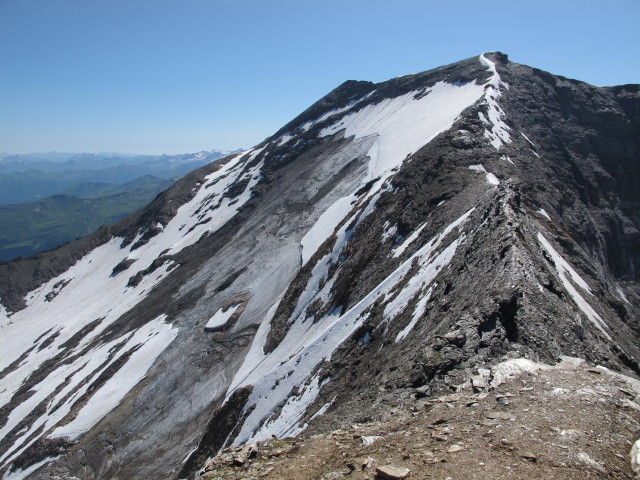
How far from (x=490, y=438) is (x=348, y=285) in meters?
25.3

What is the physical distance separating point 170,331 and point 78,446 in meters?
16.2

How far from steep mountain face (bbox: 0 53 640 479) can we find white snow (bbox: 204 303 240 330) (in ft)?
1.45

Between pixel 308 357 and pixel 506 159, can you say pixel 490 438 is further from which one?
pixel 506 159

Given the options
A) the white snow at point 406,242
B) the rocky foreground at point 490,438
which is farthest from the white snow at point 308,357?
the rocky foreground at point 490,438

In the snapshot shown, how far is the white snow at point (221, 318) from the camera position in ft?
157

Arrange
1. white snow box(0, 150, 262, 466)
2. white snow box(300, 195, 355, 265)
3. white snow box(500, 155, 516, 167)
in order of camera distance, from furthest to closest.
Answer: white snow box(300, 195, 355, 265) < white snow box(0, 150, 262, 466) < white snow box(500, 155, 516, 167)

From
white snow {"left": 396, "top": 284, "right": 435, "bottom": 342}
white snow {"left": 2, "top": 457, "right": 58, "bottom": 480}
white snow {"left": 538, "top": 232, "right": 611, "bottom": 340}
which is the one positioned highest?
white snow {"left": 396, "top": 284, "right": 435, "bottom": 342}

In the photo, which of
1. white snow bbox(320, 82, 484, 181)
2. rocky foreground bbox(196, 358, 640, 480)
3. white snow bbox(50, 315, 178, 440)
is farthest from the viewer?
white snow bbox(320, 82, 484, 181)

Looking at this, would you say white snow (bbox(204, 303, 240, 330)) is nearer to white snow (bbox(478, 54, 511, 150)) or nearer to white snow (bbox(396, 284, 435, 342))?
white snow (bbox(396, 284, 435, 342))

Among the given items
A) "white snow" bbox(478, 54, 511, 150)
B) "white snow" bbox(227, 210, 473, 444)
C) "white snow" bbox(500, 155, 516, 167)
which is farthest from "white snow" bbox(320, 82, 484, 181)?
"white snow" bbox(227, 210, 473, 444)

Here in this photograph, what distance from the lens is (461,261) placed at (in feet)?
64.3

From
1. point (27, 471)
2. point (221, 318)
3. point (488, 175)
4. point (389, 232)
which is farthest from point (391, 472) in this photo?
point (27, 471)

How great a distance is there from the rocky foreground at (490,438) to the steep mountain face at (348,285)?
4.25ft

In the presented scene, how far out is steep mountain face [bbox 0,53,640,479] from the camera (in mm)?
16797
